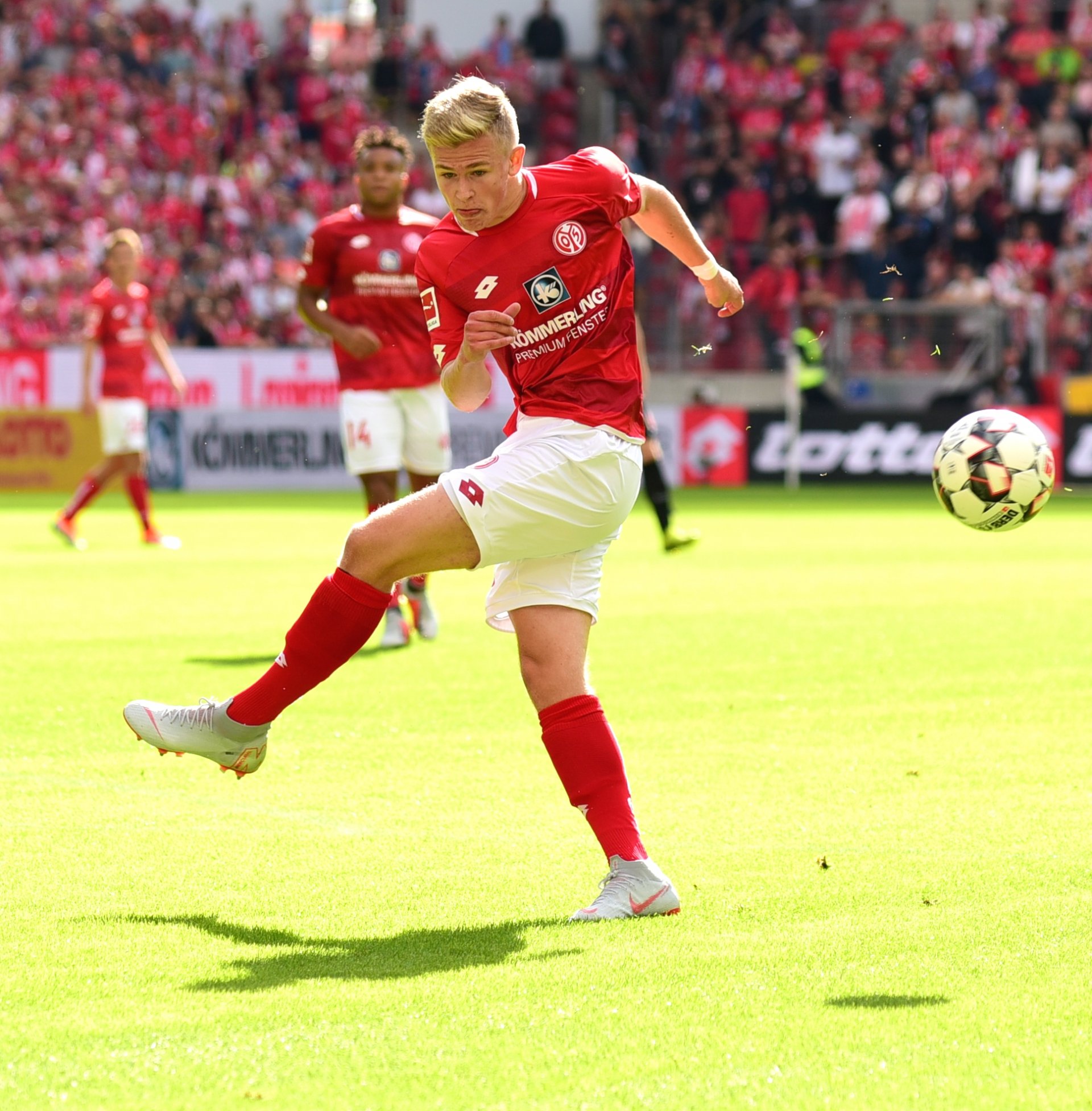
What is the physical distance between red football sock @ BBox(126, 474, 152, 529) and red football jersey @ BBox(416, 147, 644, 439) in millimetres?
11550

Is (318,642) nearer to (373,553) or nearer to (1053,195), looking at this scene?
(373,553)

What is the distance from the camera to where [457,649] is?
929cm

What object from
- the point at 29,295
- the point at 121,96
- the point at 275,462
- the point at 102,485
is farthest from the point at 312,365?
the point at 102,485

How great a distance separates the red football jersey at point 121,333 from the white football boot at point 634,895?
12.4 metres

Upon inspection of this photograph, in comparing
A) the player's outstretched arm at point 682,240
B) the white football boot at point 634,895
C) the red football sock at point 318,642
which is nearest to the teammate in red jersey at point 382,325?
the player's outstretched arm at point 682,240

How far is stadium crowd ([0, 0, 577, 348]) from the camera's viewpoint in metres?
26.4

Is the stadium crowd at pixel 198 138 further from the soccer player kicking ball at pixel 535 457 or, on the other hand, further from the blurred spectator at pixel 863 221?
the soccer player kicking ball at pixel 535 457

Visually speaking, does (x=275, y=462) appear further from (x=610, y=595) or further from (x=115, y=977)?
(x=115, y=977)

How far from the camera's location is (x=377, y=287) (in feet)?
31.7

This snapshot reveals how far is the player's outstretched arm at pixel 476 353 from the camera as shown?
4305mm

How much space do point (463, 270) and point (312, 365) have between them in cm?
2144

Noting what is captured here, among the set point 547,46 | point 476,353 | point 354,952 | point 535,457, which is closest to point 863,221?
point 547,46

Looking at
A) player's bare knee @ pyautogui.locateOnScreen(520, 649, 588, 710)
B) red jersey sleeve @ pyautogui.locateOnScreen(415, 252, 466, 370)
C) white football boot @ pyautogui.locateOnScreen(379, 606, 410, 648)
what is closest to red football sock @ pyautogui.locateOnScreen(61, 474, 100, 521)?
white football boot @ pyautogui.locateOnScreen(379, 606, 410, 648)

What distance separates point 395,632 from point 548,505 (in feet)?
16.6
